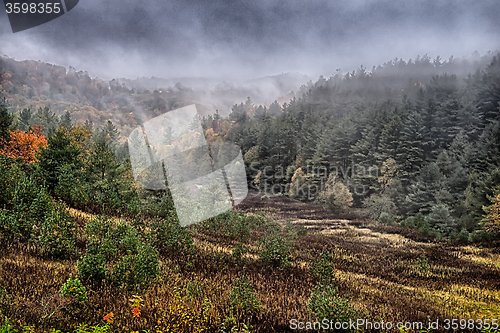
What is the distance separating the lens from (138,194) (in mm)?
18438

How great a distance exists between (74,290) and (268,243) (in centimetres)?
687

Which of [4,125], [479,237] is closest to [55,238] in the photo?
[479,237]

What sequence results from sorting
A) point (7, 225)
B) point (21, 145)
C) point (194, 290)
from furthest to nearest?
1. point (21, 145)
2. point (7, 225)
3. point (194, 290)

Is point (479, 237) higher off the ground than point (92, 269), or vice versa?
point (92, 269)

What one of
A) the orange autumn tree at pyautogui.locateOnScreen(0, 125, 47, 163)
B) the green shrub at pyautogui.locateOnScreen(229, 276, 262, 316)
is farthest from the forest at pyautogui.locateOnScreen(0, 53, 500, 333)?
the orange autumn tree at pyautogui.locateOnScreen(0, 125, 47, 163)

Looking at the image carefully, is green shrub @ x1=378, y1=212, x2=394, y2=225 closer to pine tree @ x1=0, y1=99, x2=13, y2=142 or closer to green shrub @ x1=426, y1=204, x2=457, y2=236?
green shrub @ x1=426, y1=204, x2=457, y2=236

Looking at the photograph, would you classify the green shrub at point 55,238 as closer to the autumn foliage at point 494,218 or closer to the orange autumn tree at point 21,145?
the autumn foliage at point 494,218

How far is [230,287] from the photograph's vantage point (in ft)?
22.3

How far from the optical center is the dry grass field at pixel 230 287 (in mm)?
4383

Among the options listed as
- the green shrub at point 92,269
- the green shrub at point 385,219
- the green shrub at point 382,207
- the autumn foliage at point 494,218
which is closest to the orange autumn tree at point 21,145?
the green shrub at point 92,269

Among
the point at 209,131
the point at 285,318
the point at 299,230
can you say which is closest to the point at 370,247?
the point at 299,230

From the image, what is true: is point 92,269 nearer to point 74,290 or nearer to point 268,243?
point 74,290

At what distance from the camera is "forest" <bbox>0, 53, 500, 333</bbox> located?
492 centimetres

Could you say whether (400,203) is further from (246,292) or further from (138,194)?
(246,292)
